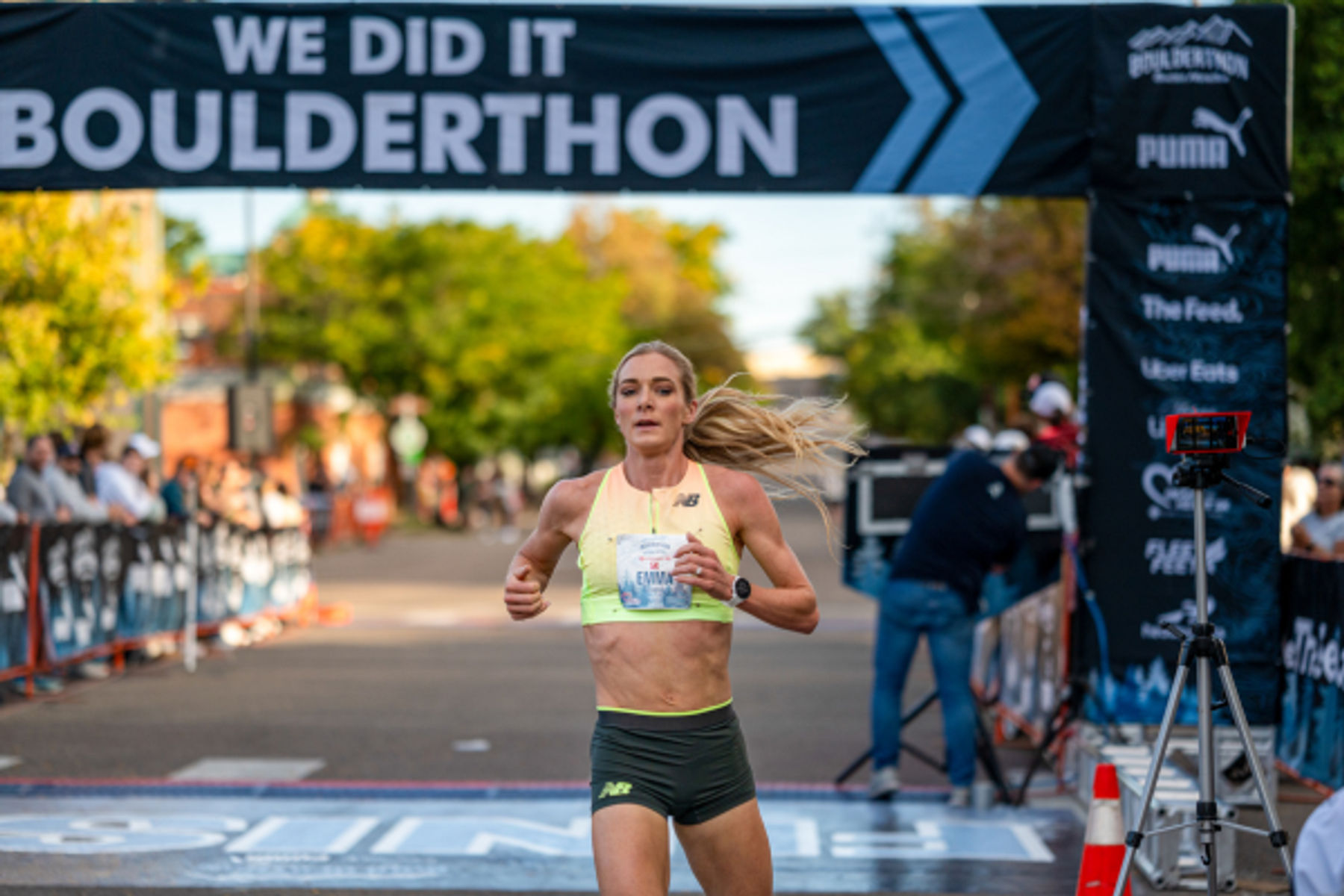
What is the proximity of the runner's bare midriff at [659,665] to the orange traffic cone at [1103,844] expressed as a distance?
1.86 m

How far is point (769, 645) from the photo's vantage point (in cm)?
1750

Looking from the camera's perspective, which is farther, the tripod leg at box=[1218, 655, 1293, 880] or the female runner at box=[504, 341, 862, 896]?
the tripod leg at box=[1218, 655, 1293, 880]

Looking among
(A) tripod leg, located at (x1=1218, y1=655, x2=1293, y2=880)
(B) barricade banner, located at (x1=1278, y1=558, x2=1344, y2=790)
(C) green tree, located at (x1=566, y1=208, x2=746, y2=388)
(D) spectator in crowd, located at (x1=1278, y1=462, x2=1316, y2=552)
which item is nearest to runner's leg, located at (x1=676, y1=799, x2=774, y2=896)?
(A) tripod leg, located at (x1=1218, y1=655, x2=1293, y2=880)

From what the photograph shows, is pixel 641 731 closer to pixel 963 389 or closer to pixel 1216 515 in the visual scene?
pixel 1216 515

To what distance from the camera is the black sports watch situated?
4.49 meters

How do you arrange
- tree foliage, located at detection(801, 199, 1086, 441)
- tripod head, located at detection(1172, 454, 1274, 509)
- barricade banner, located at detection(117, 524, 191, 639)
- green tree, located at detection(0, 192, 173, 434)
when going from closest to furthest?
tripod head, located at detection(1172, 454, 1274, 509) < barricade banner, located at detection(117, 524, 191, 639) < green tree, located at detection(0, 192, 173, 434) < tree foliage, located at detection(801, 199, 1086, 441)

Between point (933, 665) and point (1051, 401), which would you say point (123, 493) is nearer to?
point (1051, 401)

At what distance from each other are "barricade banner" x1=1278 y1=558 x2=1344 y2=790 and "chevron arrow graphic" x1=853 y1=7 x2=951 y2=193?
3003 millimetres

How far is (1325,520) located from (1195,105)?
6.17 m

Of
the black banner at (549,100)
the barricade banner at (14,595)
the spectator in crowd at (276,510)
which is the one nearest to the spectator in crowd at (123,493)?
the barricade banner at (14,595)

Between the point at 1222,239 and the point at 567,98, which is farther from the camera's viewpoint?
the point at 567,98

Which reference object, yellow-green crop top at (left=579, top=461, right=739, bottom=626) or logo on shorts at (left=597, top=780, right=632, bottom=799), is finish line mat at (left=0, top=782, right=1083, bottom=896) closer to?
logo on shorts at (left=597, top=780, right=632, bottom=799)

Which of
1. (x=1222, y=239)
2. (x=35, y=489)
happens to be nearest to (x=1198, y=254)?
(x=1222, y=239)

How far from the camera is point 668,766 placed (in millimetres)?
4617
